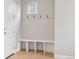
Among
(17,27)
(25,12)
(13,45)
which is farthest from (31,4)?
(13,45)

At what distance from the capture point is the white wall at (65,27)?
450cm

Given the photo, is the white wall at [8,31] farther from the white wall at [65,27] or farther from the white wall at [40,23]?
the white wall at [65,27]

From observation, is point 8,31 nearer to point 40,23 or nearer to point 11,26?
point 11,26

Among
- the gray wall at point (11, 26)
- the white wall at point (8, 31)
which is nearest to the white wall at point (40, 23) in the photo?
the gray wall at point (11, 26)

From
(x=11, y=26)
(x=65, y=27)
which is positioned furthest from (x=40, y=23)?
(x=65, y=27)

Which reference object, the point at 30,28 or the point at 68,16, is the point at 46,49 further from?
the point at 68,16

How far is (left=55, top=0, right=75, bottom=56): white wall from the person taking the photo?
4.50 metres

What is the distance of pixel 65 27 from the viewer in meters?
4.54

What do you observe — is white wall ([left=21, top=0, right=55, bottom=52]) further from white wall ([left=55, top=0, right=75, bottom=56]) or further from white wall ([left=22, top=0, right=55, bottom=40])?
white wall ([left=55, top=0, right=75, bottom=56])

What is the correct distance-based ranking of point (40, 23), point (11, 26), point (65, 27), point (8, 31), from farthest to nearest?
point (40, 23), point (11, 26), point (8, 31), point (65, 27)

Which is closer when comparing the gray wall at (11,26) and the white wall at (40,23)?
the gray wall at (11,26)

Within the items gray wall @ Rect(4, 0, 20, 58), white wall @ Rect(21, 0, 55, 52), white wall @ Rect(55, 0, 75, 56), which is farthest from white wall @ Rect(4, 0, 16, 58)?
white wall @ Rect(55, 0, 75, 56)

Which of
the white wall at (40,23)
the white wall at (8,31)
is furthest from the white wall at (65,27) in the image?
the white wall at (8,31)

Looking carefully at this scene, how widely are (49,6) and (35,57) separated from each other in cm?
226
